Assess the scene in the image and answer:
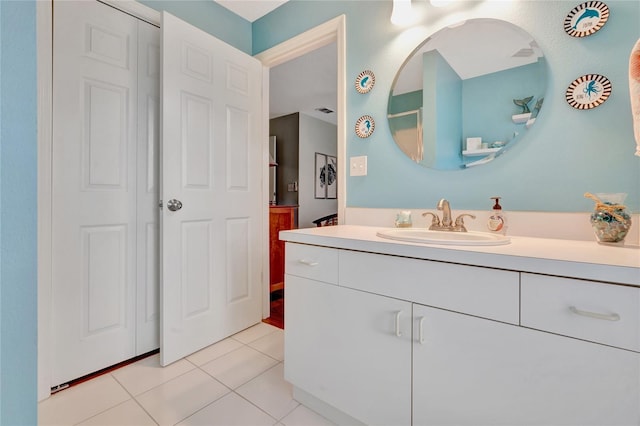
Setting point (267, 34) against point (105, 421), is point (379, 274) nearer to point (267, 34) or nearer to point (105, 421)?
point (105, 421)

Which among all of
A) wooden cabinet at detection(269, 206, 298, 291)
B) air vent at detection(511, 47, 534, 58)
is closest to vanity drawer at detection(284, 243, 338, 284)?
air vent at detection(511, 47, 534, 58)

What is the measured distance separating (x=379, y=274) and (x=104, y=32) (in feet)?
6.25

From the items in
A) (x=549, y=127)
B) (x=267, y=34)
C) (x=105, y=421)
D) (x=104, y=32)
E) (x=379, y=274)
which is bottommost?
(x=105, y=421)

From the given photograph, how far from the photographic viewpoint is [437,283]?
876mm

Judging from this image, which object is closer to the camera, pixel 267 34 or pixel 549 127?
pixel 549 127

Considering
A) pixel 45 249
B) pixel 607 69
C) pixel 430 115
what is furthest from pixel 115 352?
pixel 607 69

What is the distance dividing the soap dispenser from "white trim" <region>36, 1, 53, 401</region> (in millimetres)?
2025

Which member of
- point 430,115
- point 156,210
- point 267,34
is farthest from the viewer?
point 267,34

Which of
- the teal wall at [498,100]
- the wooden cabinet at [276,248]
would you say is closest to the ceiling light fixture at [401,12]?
the teal wall at [498,100]

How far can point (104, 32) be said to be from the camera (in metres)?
1.52

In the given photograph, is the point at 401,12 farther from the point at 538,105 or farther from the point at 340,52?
the point at 538,105

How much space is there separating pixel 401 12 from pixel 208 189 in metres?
1.48

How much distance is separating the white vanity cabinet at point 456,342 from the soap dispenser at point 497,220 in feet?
1.57

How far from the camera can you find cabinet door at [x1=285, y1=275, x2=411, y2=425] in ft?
3.17
